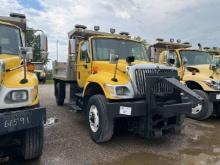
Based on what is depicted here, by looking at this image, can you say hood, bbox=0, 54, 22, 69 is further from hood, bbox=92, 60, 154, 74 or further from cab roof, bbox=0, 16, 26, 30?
hood, bbox=92, 60, 154, 74

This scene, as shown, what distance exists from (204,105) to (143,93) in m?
3.19

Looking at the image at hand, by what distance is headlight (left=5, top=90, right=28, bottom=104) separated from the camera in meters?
4.17

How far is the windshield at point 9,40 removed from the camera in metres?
5.38

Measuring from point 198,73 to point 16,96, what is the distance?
20.7 feet

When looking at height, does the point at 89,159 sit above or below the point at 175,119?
below

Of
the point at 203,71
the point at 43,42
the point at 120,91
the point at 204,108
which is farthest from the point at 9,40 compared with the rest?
the point at 203,71

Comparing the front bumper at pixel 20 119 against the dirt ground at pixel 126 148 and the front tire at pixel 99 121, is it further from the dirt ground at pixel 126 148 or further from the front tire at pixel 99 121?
the front tire at pixel 99 121

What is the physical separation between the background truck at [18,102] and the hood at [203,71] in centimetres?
530

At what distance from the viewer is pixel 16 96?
4.22 metres

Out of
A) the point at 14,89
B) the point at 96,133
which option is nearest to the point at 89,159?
the point at 96,133

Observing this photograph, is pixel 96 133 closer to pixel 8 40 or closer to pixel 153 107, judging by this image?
pixel 153 107

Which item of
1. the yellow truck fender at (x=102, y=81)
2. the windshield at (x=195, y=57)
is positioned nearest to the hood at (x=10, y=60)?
the yellow truck fender at (x=102, y=81)

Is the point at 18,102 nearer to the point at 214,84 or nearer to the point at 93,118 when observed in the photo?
the point at 93,118

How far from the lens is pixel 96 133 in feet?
20.3
